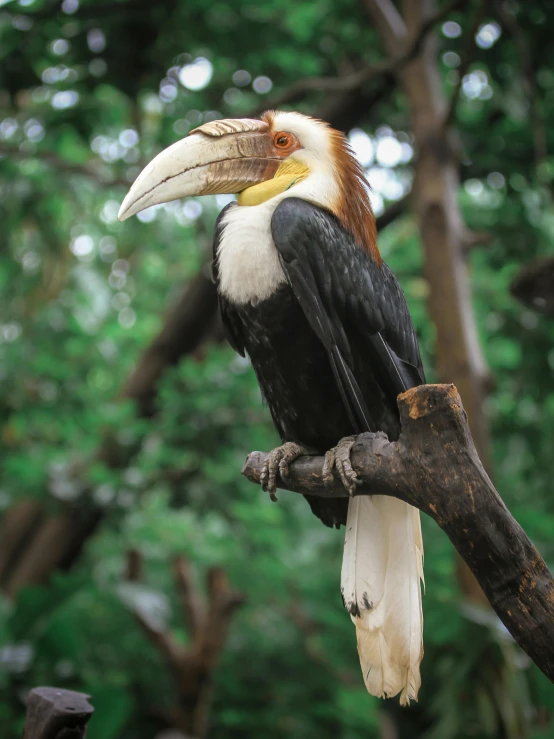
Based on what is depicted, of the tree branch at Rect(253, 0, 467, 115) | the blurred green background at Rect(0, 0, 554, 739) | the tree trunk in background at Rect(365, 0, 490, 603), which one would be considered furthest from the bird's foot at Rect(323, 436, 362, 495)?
the tree branch at Rect(253, 0, 467, 115)

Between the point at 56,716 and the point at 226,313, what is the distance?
92 cm

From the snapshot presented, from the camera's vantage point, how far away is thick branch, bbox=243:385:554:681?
1.25m

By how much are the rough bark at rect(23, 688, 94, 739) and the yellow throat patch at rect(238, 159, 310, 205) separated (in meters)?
1.14

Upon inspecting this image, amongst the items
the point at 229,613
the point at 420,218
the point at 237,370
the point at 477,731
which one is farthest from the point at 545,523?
the point at 229,613

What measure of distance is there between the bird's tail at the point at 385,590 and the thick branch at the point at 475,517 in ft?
0.83

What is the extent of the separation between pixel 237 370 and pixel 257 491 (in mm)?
→ 804

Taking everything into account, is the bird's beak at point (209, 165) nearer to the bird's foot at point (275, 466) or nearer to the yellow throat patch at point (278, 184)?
the yellow throat patch at point (278, 184)

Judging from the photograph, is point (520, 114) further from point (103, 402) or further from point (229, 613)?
point (229, 613)

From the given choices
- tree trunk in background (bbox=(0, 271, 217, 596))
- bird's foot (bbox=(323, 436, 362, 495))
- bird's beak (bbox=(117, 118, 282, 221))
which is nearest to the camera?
bird's foot (bbox=(323, 436, 362, 495))

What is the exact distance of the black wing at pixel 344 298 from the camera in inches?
58.4

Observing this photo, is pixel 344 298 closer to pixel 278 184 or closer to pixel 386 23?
pixel 278 184

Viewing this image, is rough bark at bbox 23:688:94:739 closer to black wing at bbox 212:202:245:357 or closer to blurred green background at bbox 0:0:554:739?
black wing at bbox 212:202:245:357

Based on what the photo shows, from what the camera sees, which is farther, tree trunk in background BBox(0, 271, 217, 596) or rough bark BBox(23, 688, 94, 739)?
tree trunk in background BBox(0, 271, 217, 596)

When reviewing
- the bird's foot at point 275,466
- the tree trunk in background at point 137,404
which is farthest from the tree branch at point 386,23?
the bird's foot at point 275,466
